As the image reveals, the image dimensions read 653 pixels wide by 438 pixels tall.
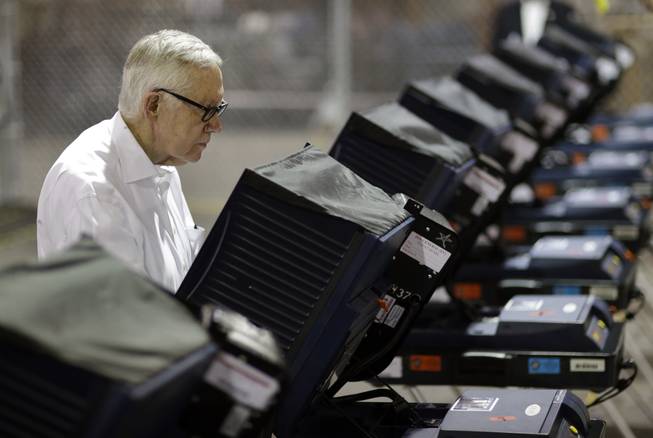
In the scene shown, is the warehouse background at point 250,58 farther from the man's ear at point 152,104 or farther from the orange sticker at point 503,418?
the orange sticker at point 503,418

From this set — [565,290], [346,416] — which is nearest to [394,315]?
[346,416]

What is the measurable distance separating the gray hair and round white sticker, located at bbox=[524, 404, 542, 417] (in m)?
1.27

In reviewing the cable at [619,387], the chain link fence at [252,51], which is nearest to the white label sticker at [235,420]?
the cable at [619,387]

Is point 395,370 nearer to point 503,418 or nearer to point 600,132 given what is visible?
point 503,418

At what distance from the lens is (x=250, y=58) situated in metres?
12.4

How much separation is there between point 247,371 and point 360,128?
225 centimetres

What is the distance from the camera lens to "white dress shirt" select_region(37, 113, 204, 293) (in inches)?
114

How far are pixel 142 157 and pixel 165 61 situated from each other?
273 millimetres

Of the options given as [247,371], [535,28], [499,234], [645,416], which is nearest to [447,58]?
[535,28]

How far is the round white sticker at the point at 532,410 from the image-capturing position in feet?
10.2

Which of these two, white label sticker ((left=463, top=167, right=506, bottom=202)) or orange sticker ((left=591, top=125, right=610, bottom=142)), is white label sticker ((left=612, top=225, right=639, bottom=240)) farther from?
orange sticker ((left=591, top=125, right=610, bottom=142))

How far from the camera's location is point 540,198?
7727mm

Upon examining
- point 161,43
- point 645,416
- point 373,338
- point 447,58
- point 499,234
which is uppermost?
point 447,58

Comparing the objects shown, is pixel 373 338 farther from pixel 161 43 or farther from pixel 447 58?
pixel 447 58
